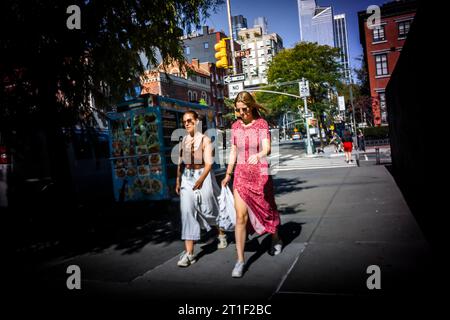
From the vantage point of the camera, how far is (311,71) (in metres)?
36.3

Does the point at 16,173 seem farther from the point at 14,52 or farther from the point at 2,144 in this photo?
the point at 14,52

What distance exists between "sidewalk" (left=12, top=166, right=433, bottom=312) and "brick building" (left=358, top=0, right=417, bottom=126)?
34546mm

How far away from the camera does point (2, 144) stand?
608cm

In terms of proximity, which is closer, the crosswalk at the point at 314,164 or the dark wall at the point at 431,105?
the dark wall at the point at 431,105

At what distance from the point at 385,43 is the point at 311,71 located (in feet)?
30.8

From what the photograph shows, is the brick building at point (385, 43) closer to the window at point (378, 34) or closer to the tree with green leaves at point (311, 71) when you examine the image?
the window at point (378, 34)

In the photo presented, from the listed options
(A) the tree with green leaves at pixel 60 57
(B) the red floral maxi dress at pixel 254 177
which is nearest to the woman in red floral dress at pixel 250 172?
(B) the red floral maxi dress at pixel 254 177

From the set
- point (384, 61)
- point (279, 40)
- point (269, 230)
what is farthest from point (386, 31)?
point (279, 40)

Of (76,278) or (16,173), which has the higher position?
(16,173)

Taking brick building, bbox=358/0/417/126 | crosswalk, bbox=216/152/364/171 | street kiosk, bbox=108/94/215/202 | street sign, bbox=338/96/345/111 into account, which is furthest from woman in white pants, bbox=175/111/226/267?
brick building, bbox=358/0/417/126

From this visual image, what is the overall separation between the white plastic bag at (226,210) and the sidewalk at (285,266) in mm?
398

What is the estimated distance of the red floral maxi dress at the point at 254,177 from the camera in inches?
152

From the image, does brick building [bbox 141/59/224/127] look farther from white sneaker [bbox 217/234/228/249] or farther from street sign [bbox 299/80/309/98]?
white sneaker [bbox 217/234/228/249]
